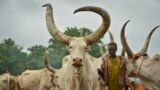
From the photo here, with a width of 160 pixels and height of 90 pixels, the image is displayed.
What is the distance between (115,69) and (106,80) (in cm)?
33

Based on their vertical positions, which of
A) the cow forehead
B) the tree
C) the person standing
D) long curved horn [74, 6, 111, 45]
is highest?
the tree

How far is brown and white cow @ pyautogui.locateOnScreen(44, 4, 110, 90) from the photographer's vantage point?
11.3 m

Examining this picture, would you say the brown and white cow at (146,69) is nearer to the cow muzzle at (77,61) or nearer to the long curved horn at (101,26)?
the long curved horn at (101,26)

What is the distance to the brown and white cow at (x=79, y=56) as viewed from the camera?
11329mm

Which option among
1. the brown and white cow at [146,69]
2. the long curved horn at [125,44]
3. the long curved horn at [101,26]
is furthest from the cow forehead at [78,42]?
the long curved horn at [125,44]

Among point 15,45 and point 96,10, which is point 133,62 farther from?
point 15,45

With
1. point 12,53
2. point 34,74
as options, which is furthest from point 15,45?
point 34,74

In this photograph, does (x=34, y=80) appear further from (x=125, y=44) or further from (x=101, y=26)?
(x=101, y=26)

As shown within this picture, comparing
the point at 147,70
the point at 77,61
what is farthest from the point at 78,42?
the point at 147,70

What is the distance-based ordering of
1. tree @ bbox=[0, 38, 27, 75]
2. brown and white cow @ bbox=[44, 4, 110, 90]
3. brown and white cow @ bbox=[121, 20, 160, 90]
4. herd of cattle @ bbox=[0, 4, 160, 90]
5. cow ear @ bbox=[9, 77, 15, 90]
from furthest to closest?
tree @ bbox=[0, 38, 27, 75] < cow ear @ bbox=[9, 77, 15, 90] < brown and white cow @ bbox=[121, 20, 160, 90] < herd of cattle @ bbox=[0, 4, 160, 90] < brown and white cow @ bbox=[44, 4, 110, 90]

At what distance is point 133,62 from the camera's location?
14266 mm

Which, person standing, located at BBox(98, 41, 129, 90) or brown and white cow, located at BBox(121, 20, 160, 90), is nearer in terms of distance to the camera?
person standing, located at BBox(98, 41, 129, 90)

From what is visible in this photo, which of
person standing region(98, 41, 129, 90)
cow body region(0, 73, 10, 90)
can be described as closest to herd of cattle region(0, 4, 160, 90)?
person standing region(98, 41, 129, 90)

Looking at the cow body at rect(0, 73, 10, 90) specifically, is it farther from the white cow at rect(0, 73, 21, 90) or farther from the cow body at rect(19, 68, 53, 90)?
the cow body at rect(19, 68, 53, 90)
